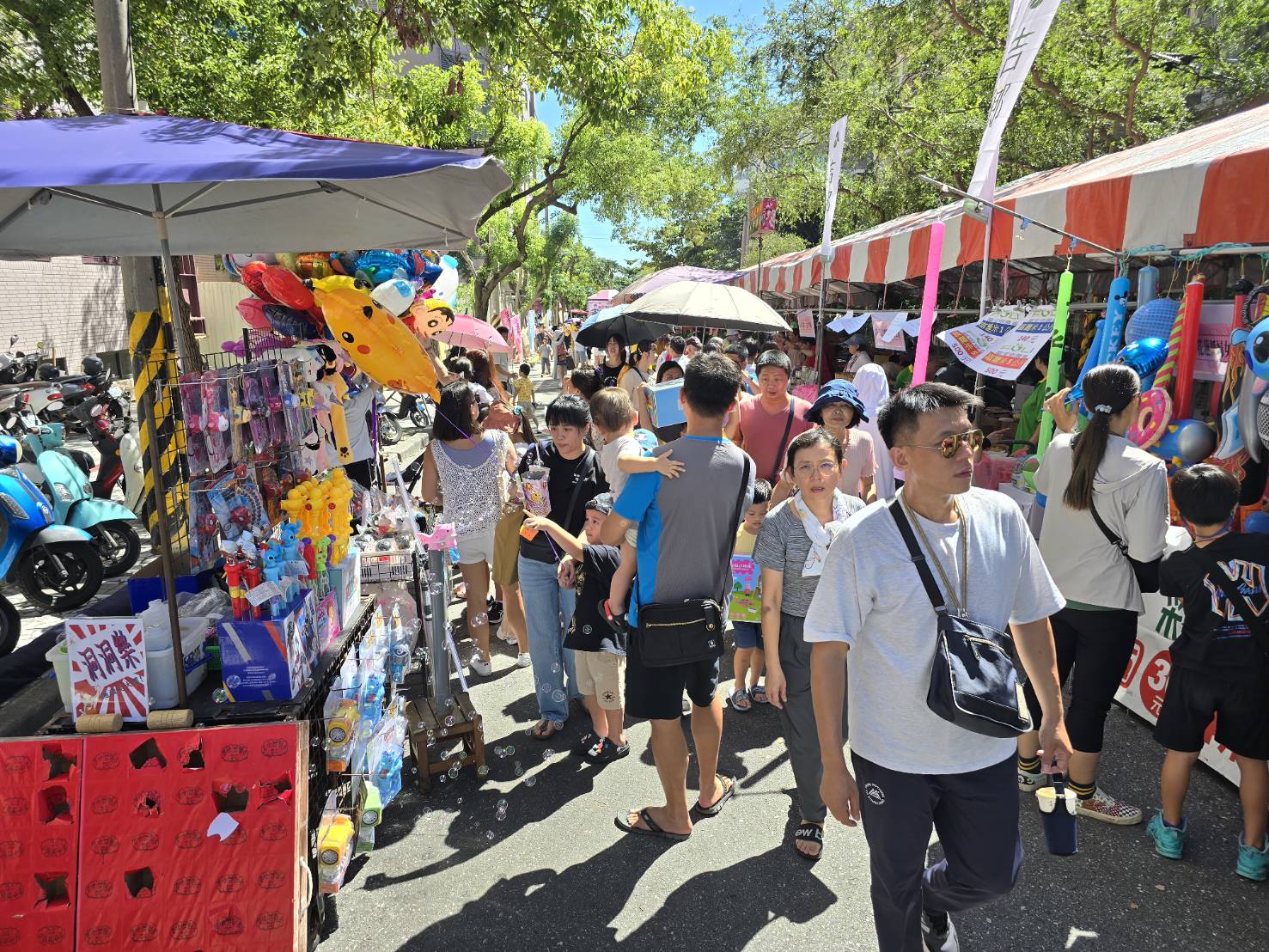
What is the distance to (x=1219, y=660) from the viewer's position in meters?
3.01

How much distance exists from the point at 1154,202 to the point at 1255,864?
356cm

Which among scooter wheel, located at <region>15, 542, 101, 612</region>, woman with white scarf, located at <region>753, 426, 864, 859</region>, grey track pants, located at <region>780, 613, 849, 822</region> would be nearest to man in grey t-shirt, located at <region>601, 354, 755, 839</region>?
woman with white scarf, located at <region>753, 426, 864, 859</region>

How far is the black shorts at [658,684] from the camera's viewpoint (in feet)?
10.3

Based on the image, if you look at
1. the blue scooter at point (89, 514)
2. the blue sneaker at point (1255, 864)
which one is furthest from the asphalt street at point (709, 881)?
the blue scooter at point (89, 514)

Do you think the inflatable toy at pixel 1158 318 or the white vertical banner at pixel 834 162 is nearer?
the inflatable toy at pixel 1158 318

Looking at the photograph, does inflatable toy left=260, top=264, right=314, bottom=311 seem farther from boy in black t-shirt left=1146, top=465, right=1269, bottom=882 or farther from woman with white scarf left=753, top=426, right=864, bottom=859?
boy in black t-shirt left=1146, top=465, right=1269, bottom=882

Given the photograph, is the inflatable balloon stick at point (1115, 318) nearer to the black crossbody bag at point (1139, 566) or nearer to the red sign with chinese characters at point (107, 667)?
the black crossbody bag at point (1139, 566)

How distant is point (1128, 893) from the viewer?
3.00 meters

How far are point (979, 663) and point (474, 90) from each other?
18.8m

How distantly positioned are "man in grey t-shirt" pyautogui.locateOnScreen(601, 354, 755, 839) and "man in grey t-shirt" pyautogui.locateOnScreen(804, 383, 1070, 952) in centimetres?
89

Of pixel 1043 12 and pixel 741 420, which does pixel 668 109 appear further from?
pixel 741 420

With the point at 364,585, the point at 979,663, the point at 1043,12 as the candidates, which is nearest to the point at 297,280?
the point at 364,585

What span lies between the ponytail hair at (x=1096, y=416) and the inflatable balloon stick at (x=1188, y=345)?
58.8 inches

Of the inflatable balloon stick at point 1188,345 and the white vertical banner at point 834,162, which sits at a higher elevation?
the white vertical banner at point 834,162
